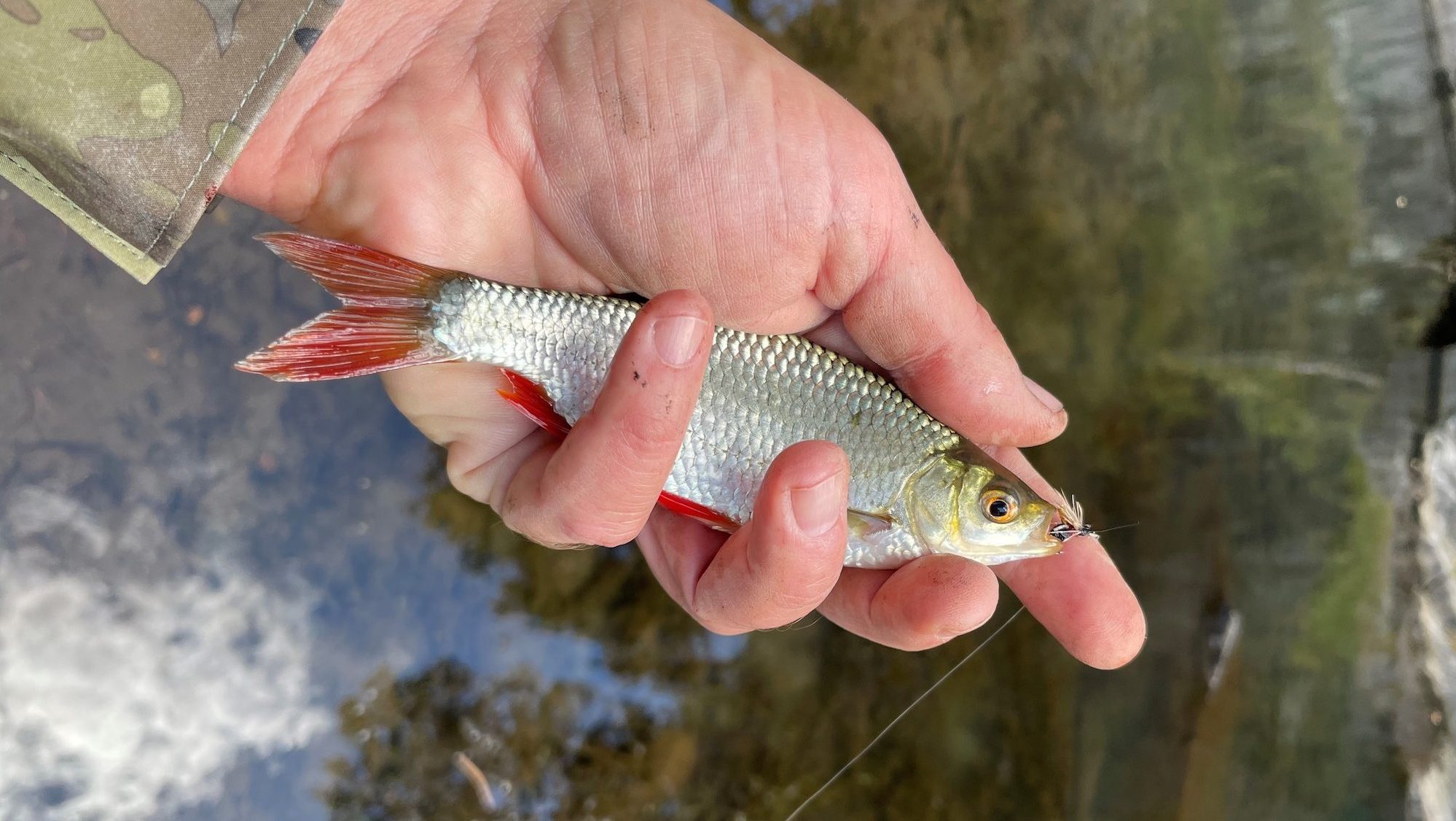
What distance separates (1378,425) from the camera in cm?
368

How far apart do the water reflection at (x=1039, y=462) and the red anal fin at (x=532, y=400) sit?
1469 mm

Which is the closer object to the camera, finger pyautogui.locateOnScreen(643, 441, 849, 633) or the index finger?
finger pyautogui.locateOnScreen(643, 441, 849, 633)

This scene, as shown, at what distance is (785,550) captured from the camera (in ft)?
5.97

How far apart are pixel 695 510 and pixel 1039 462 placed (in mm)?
2308

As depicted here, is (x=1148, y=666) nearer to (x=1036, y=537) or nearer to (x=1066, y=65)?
(x=1036, y=537)

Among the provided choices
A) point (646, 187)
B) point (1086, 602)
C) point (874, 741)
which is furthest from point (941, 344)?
point (874, 741)

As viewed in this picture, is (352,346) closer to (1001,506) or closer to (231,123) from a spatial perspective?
(231,123)

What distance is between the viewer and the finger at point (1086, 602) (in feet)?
7.43

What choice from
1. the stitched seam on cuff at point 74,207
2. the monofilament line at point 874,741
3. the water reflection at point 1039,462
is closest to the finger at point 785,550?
the stitched seam on cuff at point 74,207

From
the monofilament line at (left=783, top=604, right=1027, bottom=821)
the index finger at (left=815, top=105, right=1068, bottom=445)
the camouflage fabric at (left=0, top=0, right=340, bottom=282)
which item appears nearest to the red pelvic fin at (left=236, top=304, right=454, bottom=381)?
the camouflage fabric at (left=0, top=0, right=340, bottom=282)

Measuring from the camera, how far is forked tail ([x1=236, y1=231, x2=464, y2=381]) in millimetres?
1894

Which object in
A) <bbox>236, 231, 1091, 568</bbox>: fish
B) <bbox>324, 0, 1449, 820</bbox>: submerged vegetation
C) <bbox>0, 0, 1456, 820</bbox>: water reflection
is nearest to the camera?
<bbox>236, 231, 1091, 568</bbox>: fish

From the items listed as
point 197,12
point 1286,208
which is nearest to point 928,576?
point 197,12

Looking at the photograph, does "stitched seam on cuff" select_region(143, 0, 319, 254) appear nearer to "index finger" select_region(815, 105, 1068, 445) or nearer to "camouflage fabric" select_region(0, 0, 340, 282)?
"camouflage fabric" select_region(0, 0, 340, 282)
